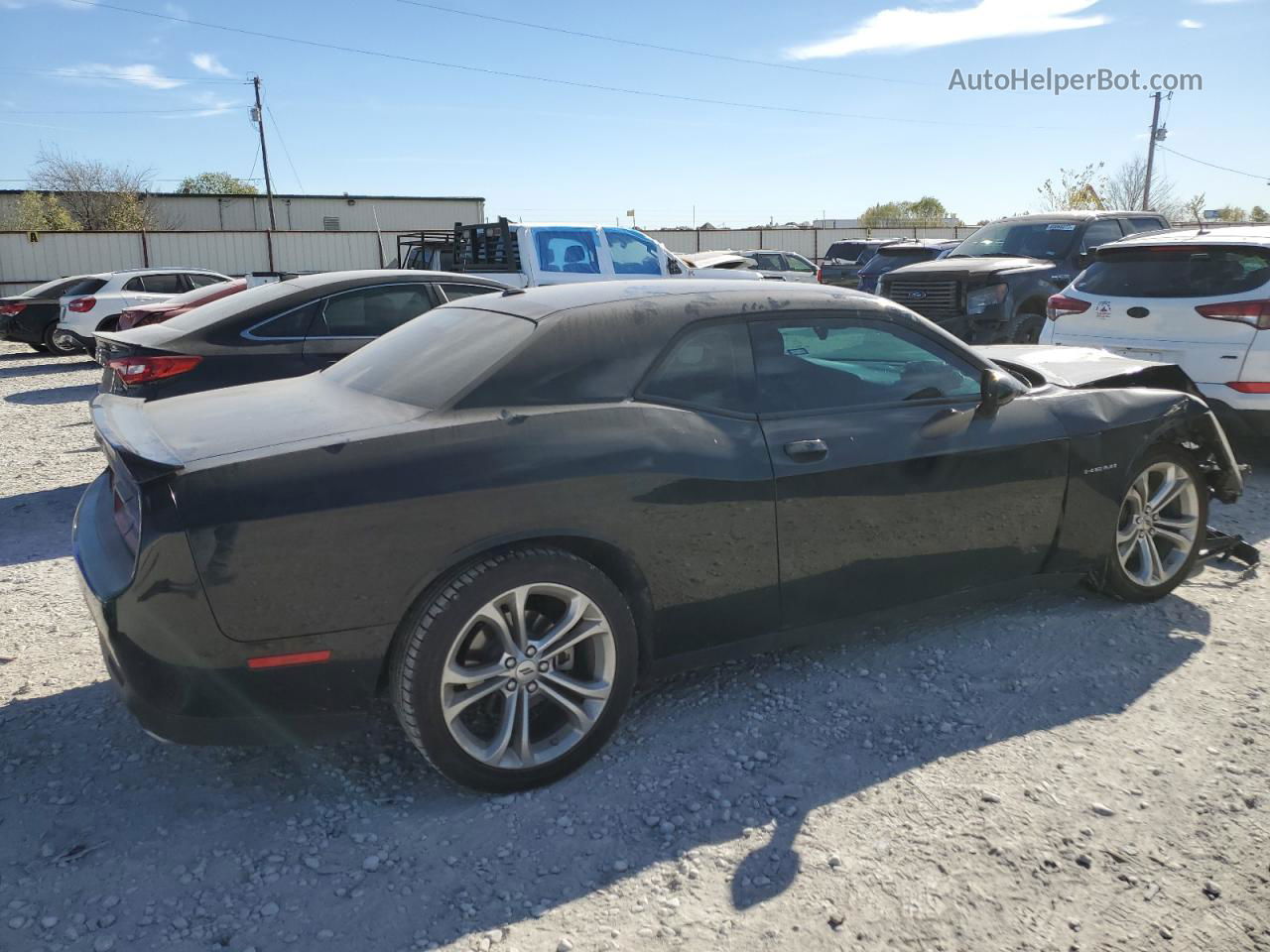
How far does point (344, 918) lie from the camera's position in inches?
99.0

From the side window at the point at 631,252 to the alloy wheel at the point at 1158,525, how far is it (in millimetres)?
7940

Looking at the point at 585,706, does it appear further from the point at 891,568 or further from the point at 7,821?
the point at 7,821

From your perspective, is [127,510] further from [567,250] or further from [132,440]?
[567,250]

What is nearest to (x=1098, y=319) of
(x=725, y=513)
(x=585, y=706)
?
(x=725, y=513)

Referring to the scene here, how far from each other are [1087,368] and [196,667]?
158 inches

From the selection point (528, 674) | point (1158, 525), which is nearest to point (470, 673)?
point (528, 674)

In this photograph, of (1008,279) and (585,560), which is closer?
(585,560)

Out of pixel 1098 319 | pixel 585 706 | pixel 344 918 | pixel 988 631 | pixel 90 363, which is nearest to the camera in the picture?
pixel 344 918

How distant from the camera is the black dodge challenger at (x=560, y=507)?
2.72m

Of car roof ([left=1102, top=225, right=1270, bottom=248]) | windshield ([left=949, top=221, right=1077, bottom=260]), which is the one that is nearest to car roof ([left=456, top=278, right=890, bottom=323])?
car roof ([left=1102, top=225, right=1270, bottom=248])

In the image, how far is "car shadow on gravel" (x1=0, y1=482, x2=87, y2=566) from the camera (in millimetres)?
5512

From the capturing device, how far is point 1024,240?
39.2ft

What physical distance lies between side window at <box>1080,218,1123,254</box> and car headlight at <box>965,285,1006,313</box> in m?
1.76

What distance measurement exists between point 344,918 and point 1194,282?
6.84 m
